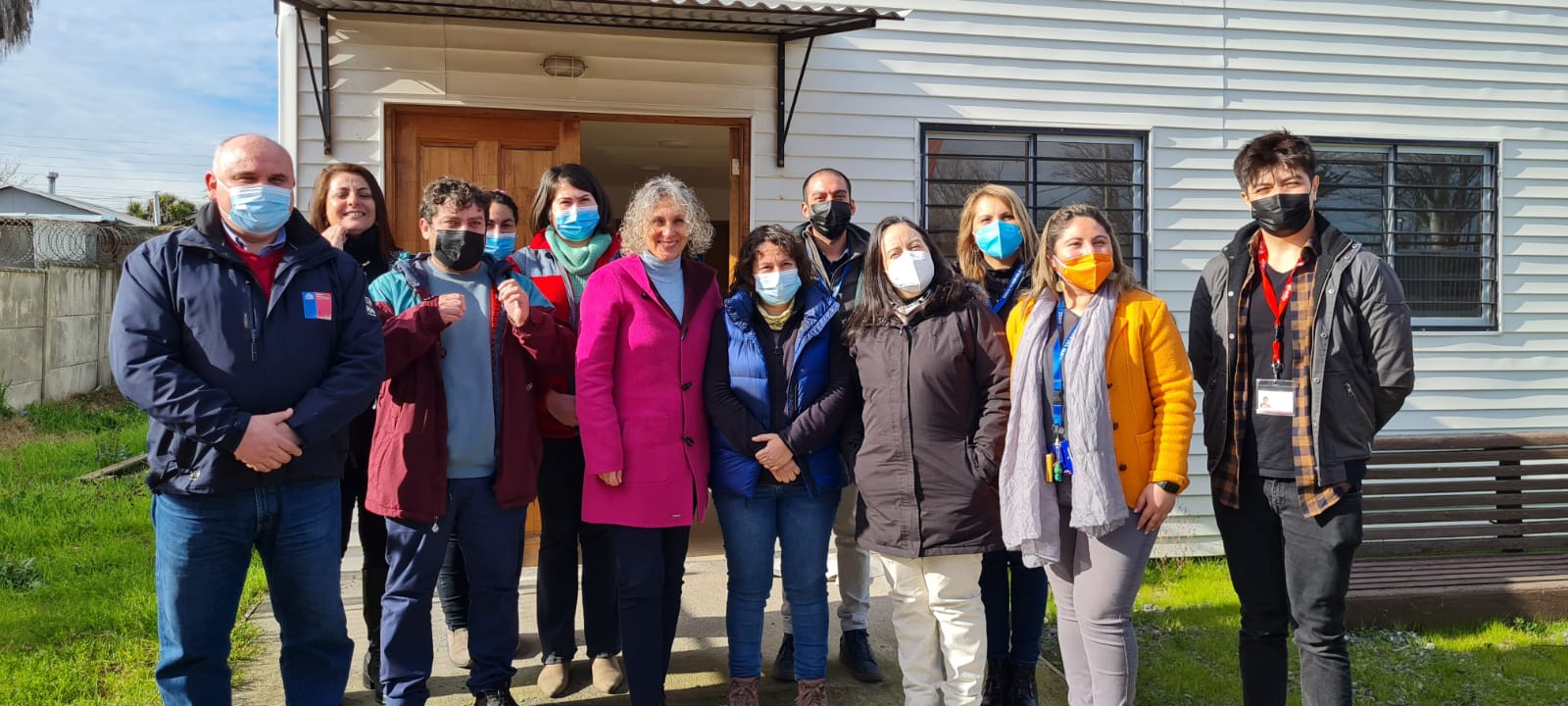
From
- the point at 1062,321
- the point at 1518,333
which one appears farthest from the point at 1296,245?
the point at 1518,333

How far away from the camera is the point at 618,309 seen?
328 cm

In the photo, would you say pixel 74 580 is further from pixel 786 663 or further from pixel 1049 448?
pixel 1049 448

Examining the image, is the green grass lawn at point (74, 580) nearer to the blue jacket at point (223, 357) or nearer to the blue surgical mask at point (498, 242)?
the blue jacket at point (223, 357)

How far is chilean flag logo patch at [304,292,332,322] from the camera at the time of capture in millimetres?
2793

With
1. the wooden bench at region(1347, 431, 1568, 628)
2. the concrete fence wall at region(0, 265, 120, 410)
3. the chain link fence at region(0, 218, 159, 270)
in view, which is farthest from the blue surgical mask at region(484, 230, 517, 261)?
the chain link fence at region(0, 218, 159, 270)

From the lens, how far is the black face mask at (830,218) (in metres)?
3.89

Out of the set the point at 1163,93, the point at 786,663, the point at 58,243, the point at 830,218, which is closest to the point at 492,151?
the point at 830,218

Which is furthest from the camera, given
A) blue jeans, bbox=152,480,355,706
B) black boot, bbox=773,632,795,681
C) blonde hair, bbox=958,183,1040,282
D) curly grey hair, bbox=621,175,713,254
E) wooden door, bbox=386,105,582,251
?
wooden door, bbox=386,105,582,251

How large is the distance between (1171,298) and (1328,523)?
3.56m

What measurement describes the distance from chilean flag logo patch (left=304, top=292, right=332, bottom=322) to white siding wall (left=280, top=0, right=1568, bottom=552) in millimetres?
2738

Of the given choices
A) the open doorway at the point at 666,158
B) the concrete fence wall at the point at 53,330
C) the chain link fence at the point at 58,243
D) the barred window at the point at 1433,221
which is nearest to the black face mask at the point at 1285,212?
the open doorway at the point at 666,158

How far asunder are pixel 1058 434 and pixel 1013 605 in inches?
32.1

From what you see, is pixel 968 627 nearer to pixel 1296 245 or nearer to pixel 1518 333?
pixel 1296 245

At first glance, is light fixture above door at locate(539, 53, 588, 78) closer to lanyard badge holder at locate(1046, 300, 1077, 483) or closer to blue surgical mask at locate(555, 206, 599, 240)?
blue surgical mask at locate(555, 206, 599, 240)
